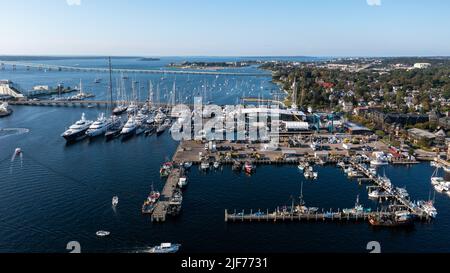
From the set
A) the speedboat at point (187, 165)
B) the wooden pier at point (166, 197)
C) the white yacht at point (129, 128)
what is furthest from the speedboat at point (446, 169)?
the white yacht at point (129, 128)


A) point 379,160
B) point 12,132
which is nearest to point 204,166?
point 379,160

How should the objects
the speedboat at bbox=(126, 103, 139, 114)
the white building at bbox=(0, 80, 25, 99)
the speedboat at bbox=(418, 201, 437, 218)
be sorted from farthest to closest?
the white building at bbox=(0, 80, 25, 99) → the speedboat at bbox=(126, 103, 139, 114) → the speedboat at bbox=(418, 201, 437, 218)

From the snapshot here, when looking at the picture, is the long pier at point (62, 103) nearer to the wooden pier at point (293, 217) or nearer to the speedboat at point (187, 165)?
the speedboat at point (187, 165)

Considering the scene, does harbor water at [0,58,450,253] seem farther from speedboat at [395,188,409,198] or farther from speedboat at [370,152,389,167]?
speedboat at [370,152,389,167]

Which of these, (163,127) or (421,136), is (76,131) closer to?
(163,127)

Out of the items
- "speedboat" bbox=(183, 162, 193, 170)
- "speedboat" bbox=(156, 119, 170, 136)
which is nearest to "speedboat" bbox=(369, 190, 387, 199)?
"speedboat" bbox=(183, 162, 193, 170)

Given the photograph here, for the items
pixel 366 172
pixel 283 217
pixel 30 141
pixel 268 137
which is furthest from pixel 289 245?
pixel 30 141
